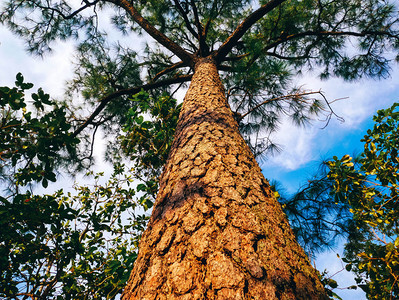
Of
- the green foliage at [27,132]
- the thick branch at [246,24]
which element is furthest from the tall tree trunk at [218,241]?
the thick branch at [246,24]

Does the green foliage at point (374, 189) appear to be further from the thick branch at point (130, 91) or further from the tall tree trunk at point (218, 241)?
the thick branch at point (130, 91)

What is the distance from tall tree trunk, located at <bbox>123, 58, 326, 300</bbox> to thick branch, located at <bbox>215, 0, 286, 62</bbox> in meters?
2.88

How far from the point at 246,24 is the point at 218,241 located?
353 centimetres

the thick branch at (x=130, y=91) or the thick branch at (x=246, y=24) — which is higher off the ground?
the thick branch at (x=246, y=24)

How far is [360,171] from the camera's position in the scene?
78.5 inches

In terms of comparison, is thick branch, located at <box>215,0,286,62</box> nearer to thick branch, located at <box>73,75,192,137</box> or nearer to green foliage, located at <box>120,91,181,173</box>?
thick branch, located at <box>73,75,192,137</box>

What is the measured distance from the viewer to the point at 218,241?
2.19 feet

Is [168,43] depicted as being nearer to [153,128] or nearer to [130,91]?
[130,91]

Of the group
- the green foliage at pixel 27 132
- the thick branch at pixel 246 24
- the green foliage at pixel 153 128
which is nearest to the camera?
the green foliage at pixel 27 132

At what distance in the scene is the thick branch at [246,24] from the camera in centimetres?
310

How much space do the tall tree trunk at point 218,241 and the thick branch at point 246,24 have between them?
9.45 feet

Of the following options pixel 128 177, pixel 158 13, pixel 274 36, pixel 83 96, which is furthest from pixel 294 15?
pixel 83 96

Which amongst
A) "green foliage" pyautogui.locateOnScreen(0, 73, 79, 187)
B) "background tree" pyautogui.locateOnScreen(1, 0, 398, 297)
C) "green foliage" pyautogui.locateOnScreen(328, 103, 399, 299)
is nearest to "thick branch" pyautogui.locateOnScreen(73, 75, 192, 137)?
"background tree" pyautogui.locateOnScreen(1, 0, 398, 297)

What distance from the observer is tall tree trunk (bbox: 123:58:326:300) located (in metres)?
0.56
